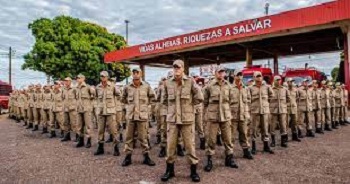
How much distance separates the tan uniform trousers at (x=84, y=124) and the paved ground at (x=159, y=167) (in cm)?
49

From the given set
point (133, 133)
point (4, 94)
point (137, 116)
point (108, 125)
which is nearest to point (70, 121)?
point (108, 125)

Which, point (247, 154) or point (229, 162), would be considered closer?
point (229, 162)

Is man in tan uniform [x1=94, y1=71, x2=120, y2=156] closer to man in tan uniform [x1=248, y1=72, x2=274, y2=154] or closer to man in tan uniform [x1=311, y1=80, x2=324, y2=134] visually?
man in tan uniform [x1=248, y1=72, x2=274, y2=154]

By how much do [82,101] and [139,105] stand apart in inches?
121

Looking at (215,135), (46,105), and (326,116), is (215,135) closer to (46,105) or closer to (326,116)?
(326,116)

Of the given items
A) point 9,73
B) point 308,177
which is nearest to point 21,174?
point 308,177

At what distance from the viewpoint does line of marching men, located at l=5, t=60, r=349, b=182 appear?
19.8 ft

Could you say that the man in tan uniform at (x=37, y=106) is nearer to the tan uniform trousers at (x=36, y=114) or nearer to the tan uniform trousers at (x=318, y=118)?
the tan uniform trousers at (x=36, y=114)

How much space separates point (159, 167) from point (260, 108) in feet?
9.11

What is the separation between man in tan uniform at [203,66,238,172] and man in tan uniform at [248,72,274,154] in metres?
1.63

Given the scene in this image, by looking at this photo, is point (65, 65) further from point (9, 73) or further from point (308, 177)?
point (308, 177)

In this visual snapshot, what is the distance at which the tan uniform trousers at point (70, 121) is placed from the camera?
10.6 metres

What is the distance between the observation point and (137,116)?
7.01 m

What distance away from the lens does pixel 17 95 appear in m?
19.8
